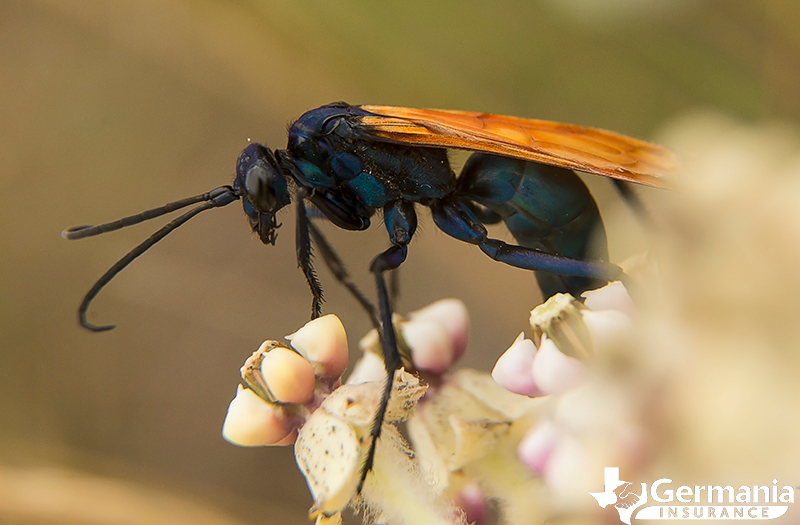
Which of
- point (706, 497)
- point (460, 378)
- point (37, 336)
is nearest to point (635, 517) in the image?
point (706, 497)

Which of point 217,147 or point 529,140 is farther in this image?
point 217,147

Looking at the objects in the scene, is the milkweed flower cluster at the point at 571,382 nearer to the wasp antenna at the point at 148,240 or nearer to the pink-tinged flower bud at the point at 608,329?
the pink-tinged flower bud at the point at 608,329

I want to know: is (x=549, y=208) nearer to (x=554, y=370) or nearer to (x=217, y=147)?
(x=554, y=370)

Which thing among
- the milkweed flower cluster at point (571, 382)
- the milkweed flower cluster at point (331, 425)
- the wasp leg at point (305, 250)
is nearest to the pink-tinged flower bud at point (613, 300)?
the milkweed flower cluster at point (571, 382)

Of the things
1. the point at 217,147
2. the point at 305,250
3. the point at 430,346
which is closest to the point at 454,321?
the point at 430,346

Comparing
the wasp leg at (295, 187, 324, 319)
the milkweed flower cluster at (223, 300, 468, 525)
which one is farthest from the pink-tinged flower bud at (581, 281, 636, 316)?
the wasp leg at (295, 187, 324, 319)

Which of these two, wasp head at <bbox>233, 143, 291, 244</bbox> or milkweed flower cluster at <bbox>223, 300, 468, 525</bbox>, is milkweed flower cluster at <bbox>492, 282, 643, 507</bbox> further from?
wasp head at <bbox>233, 143, 291, 244</bbox>

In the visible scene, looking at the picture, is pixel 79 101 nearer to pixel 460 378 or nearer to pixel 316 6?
pixel 316 6
